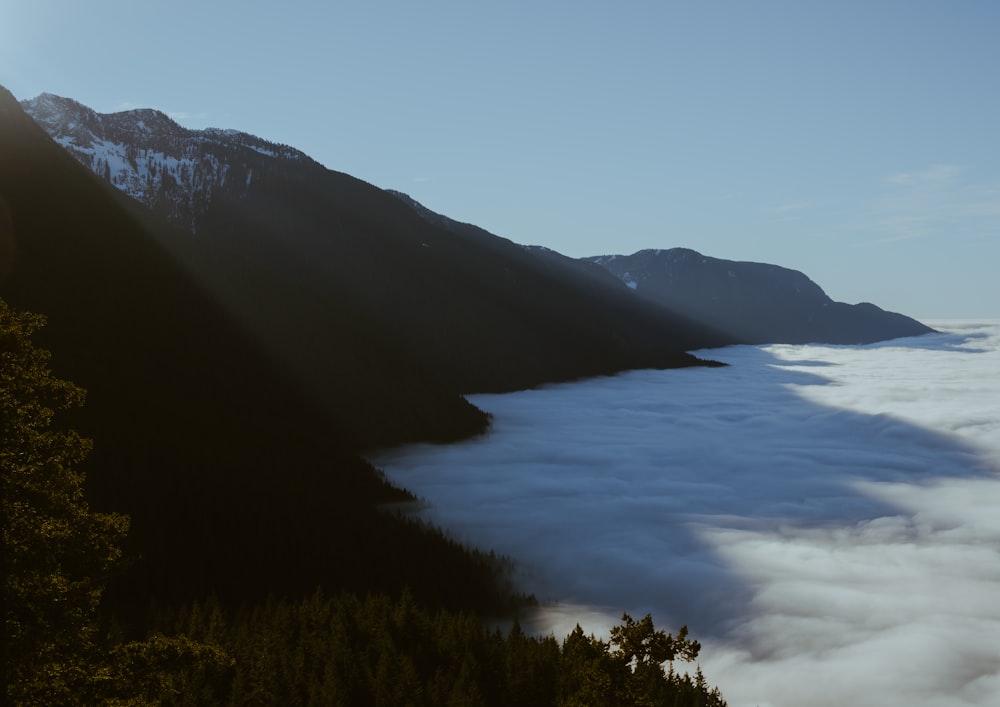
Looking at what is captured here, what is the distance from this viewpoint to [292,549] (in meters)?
110

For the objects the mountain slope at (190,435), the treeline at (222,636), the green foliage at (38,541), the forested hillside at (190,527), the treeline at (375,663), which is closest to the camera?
the green foliage at (38,541)

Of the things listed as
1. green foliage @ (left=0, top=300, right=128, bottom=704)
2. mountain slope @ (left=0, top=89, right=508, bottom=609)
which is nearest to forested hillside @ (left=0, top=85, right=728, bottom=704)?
green foliage @ (left=0, top=300, right=128, bottom=704)

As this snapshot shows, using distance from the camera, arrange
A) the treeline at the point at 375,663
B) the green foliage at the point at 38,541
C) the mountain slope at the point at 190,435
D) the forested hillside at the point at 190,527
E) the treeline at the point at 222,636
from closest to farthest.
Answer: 1. the green foliage at the point at 38,541
2. the treeline at the point at 222,636
3. the forested hillside at the point at 190,527
4. the treeline at the point at 375,663
5. the mountain slope at the point at 190,435

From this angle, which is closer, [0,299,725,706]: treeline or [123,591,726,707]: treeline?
[0,299,725,706]: treeline

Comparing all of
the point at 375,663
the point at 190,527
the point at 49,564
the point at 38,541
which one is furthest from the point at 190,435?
the point at 38,541

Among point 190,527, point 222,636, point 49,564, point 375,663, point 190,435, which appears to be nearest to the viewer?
point 49,564

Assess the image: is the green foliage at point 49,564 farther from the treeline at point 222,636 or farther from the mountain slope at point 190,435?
the mountain slope at point 190,435

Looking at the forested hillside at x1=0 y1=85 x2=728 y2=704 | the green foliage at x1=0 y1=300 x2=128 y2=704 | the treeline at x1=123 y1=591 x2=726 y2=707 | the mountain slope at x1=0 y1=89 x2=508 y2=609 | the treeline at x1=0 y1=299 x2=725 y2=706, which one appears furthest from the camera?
the mountain slope at x1=0 y1=89 x2=508 y2=609

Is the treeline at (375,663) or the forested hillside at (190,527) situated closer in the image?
the forested hillside at (190,527)

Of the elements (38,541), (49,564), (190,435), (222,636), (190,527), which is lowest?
(190,527)

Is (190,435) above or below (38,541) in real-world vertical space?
below

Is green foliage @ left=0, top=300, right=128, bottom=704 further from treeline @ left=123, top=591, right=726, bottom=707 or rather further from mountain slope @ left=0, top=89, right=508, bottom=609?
mountain slope @ left=0, top=89, right=508, bottom=609

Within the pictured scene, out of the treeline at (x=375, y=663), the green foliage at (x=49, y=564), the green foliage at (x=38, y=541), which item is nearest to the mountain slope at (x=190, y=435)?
the treeline at (x=375, y=663)

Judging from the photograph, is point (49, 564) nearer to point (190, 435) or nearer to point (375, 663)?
point (375, 663)
